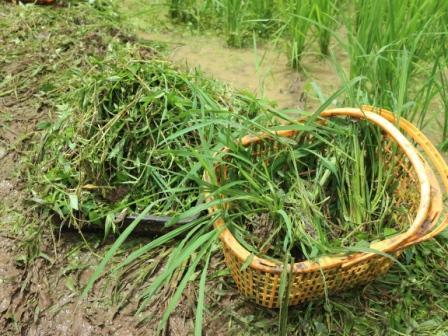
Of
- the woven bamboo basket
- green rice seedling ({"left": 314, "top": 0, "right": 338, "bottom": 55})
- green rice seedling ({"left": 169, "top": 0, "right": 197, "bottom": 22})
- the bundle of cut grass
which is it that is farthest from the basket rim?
green rice seedling ({"left": 169, "top": 0, "right": 197, "bottom": 22})

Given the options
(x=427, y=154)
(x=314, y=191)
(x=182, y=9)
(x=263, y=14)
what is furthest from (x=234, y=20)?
(x=427, y=154)

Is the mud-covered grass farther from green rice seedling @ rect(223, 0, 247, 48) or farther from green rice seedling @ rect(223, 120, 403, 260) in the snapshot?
green rice seedling @ rect(223, 0, 247, 48)

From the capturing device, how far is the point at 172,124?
207 cm

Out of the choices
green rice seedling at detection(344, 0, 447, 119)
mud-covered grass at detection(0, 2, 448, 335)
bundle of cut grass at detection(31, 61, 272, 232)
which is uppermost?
green rice seedling at detection(344, 0, 447, 119)

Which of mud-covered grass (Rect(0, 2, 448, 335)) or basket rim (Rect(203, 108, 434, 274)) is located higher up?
basket rim (Rect(203, 108, 434, 274))

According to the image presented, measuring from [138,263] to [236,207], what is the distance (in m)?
0.49

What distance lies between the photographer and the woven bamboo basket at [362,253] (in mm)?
1565

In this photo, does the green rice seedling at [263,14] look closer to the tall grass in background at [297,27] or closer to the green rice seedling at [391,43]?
the tall grass in background at [297,27]

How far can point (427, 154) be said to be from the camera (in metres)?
1.74

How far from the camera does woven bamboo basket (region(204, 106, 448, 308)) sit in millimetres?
1565

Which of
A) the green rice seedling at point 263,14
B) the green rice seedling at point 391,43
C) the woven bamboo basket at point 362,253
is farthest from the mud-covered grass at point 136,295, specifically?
the green rice seedling at point 263,14

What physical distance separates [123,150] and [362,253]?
40.2 inches

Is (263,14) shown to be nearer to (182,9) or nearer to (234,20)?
(234,20)

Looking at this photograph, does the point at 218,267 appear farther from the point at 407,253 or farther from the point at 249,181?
the point at 407,253
